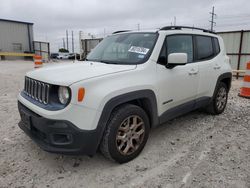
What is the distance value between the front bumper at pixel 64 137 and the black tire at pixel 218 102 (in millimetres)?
3082

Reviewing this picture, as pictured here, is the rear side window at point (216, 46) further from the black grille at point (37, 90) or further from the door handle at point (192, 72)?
the black grille at point (37, 90)

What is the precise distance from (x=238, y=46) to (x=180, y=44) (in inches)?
347

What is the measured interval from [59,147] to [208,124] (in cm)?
307

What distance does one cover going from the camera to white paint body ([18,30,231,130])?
2370 mm

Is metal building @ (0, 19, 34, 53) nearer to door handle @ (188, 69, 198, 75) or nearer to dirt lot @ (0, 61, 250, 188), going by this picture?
dirt lot @ (0, 61, 250, 188)

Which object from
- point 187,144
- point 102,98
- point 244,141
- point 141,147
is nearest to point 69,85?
point 102,98

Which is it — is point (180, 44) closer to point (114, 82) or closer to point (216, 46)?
point (216, 46)

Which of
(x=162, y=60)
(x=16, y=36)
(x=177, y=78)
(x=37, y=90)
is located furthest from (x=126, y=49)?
(x=16, y=36)

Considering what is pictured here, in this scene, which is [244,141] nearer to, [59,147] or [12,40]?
[59,147]

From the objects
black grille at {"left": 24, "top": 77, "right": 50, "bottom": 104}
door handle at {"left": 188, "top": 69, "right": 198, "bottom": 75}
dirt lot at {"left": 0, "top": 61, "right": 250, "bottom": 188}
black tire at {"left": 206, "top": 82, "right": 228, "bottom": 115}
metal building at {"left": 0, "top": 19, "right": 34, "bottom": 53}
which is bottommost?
dirt lot at {"left": 0, "top": 61, "right": 250, "bottom": 188}

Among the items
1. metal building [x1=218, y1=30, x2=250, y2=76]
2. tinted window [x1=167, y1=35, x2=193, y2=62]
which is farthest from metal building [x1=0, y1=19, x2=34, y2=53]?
tinted window [x1=167, y1=35, x2=193, y2=62]

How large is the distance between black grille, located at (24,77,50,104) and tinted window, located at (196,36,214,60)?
111 inches

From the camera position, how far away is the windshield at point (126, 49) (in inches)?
124

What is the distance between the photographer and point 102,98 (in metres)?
2.43
